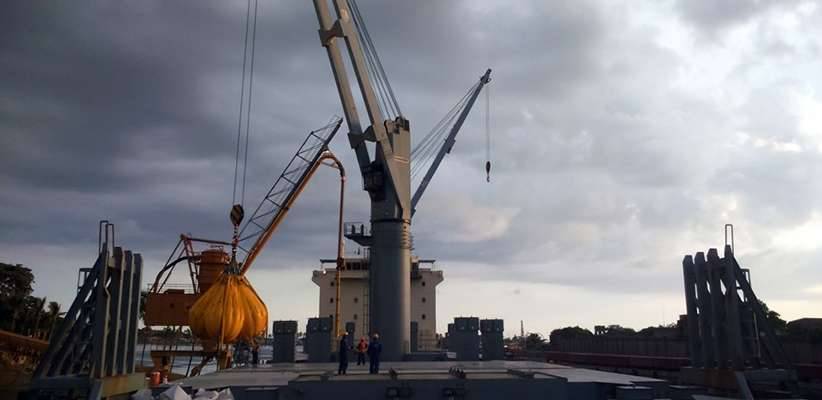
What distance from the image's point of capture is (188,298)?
125ft

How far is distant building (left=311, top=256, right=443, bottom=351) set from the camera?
35969 millimetres

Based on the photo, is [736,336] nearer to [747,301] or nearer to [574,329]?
[747,301]

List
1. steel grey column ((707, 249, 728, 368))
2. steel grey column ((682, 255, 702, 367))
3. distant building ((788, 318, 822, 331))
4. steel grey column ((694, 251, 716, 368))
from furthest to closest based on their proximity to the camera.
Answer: distant building ((788, 318, 822, 331))
steel grey column ((682, 255, 702, 367))
steel grey column ((694, 251, 716, 368))
steel grey column ((707, 249, 728, 368))

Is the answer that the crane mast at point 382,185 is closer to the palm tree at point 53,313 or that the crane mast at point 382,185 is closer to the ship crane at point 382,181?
the ship crane at point 382,181

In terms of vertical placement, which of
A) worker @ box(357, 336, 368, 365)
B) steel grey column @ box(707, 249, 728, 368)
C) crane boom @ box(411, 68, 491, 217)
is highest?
crane boom @ box(411, 68, 491, 217)

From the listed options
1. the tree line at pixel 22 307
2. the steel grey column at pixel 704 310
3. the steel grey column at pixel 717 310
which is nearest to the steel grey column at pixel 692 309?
the steel grey column at pixel 704 310

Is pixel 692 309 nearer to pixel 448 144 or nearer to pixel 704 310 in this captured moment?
pixel 704 310

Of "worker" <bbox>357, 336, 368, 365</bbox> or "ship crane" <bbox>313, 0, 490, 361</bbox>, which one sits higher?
"ship crane" <bbox>313, 0, 490, 361</bbox>

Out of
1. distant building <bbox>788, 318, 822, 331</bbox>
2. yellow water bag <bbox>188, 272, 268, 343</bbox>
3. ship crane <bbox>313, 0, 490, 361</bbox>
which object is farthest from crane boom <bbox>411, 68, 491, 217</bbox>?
distant building <bbox>788, 318, 822, 331</bbox>

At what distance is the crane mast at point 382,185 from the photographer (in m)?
22.8

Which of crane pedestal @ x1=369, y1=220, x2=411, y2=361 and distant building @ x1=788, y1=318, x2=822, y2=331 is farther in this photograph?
distant building @ x1=788, y1=318, x2=822, y2=331

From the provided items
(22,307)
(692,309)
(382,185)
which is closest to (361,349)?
(382,185)

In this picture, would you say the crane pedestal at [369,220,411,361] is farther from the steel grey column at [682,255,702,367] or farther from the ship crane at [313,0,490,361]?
the steel grey column at [682,255,702,367]

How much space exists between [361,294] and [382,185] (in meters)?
15.5
